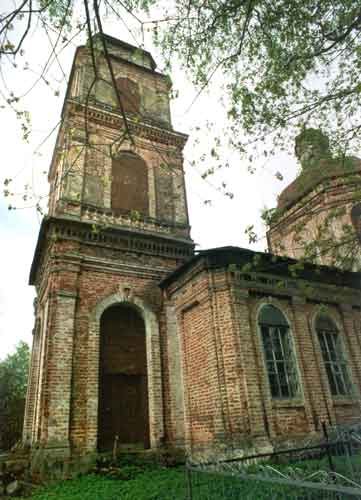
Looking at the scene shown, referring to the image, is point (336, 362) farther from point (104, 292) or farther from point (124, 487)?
point (104, 292)

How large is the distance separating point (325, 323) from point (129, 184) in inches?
302

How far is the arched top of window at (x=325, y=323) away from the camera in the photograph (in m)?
11.0

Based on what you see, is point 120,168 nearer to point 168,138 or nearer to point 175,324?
point 168,138

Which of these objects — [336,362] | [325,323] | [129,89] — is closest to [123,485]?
[336,362]

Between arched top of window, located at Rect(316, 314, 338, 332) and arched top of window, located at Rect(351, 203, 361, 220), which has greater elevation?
arched top of window, located at Rect(351, 203, 361, 220)

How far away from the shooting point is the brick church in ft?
29.0

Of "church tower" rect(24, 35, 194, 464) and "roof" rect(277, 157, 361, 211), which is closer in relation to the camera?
"roof" rect(277, 157, 361, 211)

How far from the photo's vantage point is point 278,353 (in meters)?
9.83

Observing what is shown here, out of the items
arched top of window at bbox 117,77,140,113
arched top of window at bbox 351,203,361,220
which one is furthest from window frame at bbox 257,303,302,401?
arched top of window at bbox 117,77,140,113

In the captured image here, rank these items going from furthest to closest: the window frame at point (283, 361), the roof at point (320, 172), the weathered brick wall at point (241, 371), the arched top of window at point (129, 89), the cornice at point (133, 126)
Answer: the arched top of window at point (129, 89) < the cornice at point (133, 126) < the window frame at point (283, 361) < the weathered brick wall at point (241, 371) < the roof at point (320, 172)

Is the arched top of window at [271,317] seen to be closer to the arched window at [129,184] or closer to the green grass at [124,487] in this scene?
the green grass at [124,487]

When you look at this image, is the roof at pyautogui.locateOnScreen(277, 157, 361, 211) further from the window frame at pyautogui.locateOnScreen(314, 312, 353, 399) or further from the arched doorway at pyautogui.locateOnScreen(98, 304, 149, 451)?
the arched doorway at pyautogui.locateOnScreen(98, 304, 149, 451)

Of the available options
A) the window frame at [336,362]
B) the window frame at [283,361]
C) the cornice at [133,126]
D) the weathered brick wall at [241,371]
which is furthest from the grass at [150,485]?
the cornice at [133,126]

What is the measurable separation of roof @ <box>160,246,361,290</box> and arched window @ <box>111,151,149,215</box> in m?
3.06
